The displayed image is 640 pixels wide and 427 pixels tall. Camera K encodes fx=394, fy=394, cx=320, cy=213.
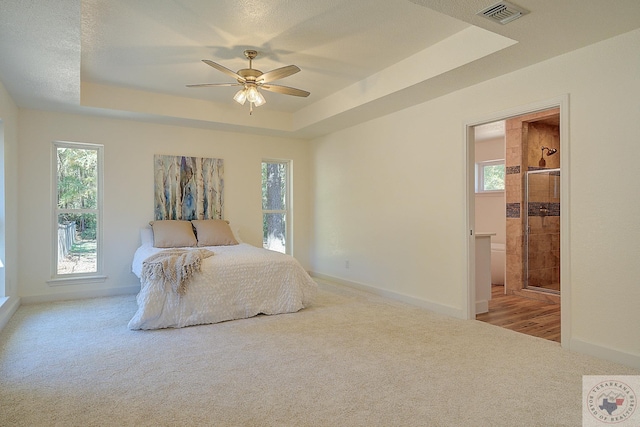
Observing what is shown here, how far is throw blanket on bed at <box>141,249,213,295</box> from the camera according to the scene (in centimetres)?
364

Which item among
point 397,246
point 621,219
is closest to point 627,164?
point 621,219

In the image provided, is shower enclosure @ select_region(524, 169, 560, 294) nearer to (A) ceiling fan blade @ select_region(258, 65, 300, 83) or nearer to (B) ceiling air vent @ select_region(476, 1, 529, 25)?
(B) ceiling air vent @ select_region(476, 1, 529, 25)

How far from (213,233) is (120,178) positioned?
55.4 inches

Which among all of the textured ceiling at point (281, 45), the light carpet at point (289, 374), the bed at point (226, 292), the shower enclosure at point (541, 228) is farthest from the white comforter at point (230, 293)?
the shower enclosure at point (541, 228)

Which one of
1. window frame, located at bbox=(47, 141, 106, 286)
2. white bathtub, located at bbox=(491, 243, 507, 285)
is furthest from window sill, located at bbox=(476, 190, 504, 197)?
window frame, located at bbox=(47, 141, 106, 286)

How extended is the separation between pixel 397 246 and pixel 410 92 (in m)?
1.82

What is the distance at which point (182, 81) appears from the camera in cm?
444

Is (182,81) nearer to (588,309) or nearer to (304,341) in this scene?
(304,341)

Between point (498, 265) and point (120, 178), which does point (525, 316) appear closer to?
point (498, 265)

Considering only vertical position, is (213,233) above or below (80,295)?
above

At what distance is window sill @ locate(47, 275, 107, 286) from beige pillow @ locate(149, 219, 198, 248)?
3.01ft

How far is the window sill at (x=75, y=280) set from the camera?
481cm

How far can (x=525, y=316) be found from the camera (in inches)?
163

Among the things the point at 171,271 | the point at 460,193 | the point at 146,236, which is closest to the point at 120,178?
the point at 146,236
